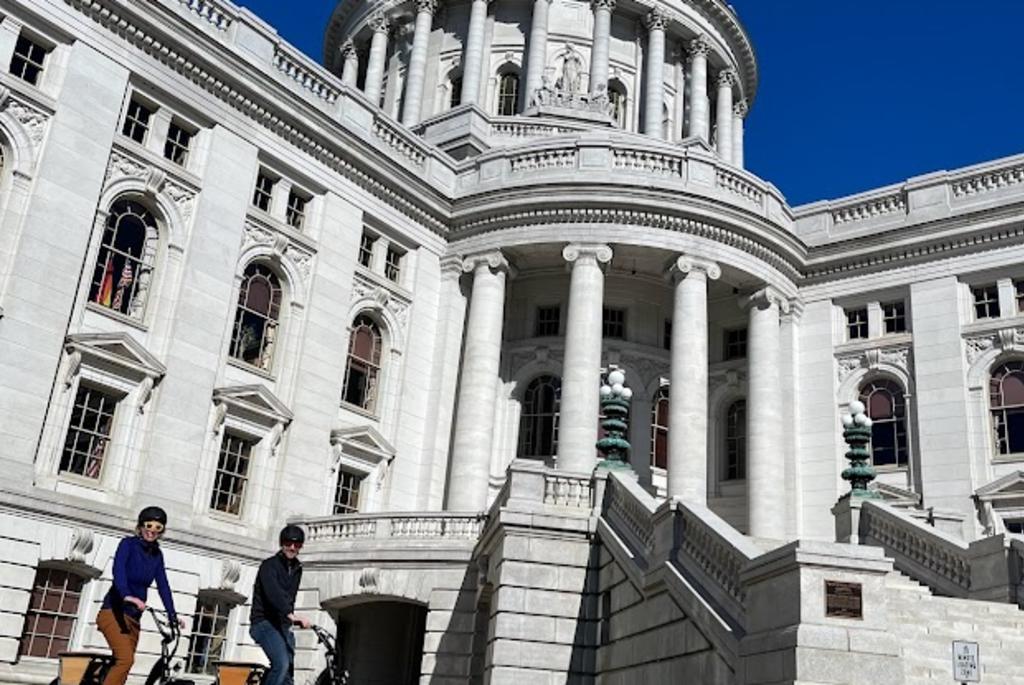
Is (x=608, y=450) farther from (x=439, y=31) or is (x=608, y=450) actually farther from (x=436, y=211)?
(x=439, y=31)

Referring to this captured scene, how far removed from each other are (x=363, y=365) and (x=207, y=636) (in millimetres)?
9594

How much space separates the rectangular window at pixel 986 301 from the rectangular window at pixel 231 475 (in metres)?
22.9

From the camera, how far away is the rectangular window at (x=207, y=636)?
24.2 meters

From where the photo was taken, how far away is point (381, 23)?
55.6 m

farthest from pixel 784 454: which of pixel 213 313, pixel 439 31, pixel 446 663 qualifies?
pixel 439 31

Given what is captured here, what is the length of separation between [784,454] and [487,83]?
26.6 m

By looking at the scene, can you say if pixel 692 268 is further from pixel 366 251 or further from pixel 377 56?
pixel 377 56

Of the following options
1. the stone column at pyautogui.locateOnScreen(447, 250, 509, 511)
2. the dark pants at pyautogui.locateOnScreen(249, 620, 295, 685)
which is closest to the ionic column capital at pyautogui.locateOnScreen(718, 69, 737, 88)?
the stone column at pyautogui.locateOnScreen(447, 250, 509, 511)

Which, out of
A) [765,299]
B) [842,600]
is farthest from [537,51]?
[842,600]

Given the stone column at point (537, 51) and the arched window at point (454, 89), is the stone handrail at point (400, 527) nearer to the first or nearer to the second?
the stone column at point (537, 51)

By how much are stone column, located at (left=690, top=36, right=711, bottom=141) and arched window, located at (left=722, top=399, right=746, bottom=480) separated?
20.9 m

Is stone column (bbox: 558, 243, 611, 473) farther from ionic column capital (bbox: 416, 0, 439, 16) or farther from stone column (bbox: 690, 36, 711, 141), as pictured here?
ionic column capital (bbox: 416, 0, 439, 16)

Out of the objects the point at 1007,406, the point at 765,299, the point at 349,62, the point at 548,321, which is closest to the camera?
the point at 1007,406

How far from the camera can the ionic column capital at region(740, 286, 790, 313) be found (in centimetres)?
3372
